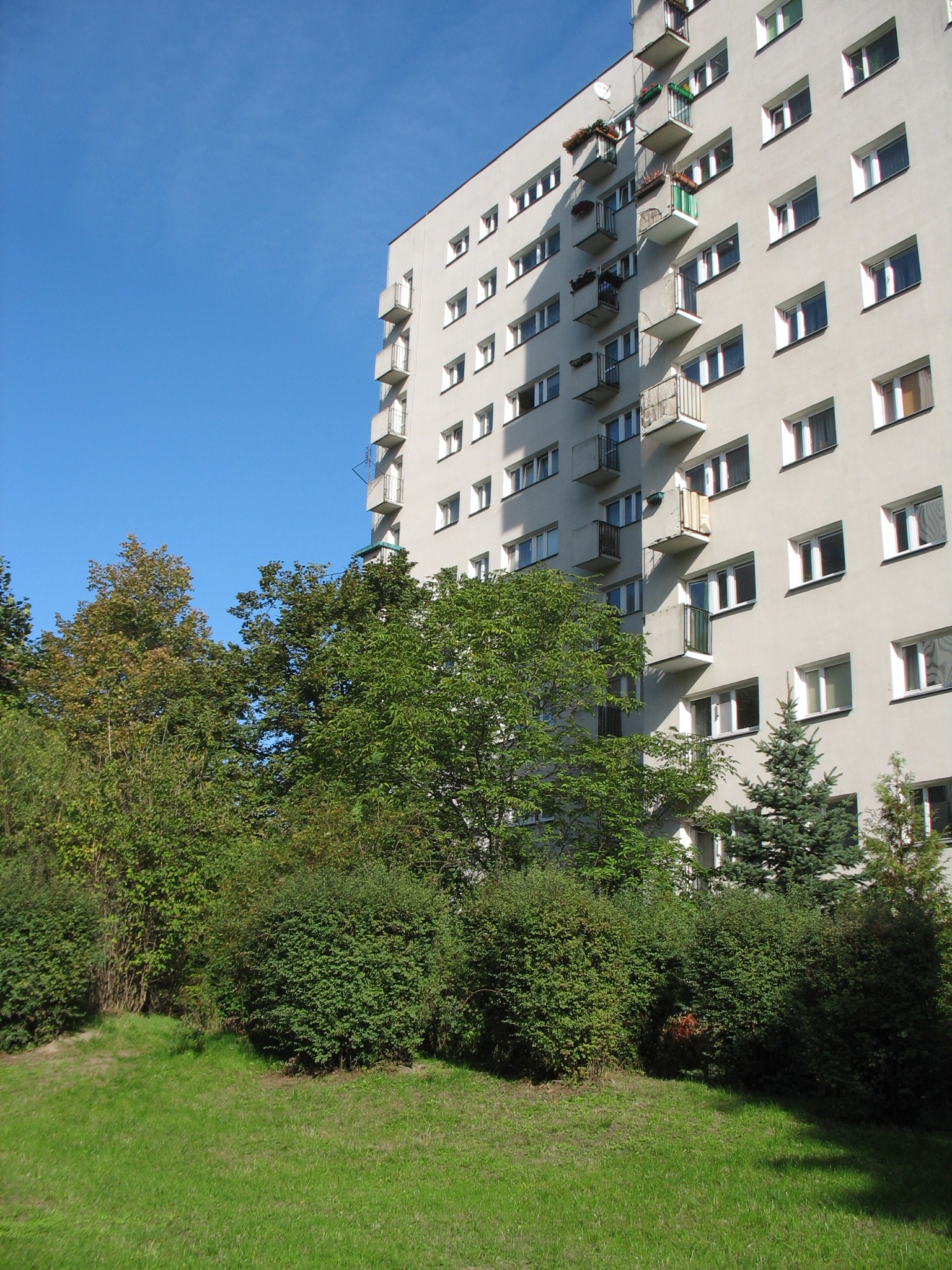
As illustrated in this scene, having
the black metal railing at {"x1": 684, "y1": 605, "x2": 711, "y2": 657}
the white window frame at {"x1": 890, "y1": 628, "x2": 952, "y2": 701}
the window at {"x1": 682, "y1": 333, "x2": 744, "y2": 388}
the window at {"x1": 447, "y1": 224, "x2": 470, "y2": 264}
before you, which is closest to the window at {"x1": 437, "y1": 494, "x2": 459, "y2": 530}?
the window at {"x1": 447, "y1": 224, "x2": 470, "y2": 264}

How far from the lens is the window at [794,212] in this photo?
90.8ft

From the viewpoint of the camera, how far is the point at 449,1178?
12.0 metres

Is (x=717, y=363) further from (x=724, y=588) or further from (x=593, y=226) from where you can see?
(x=593, y=226)

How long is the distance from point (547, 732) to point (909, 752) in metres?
7.67

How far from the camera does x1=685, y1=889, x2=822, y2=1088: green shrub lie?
49.2 feet

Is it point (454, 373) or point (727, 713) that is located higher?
point (454, 373)

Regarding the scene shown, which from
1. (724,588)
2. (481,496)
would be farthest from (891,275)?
(481,496)

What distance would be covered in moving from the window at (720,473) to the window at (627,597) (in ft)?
12.4

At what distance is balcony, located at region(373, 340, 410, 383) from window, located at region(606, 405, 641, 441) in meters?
14.1

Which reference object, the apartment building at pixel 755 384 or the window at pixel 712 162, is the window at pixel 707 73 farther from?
the window at pixel 712 162

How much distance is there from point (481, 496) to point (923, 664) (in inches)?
807

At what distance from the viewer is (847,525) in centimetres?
2412

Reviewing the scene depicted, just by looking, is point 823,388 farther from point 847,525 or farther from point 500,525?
point 500,525

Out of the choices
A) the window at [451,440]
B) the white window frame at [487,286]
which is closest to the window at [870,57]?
the white window frame at [487,286]
